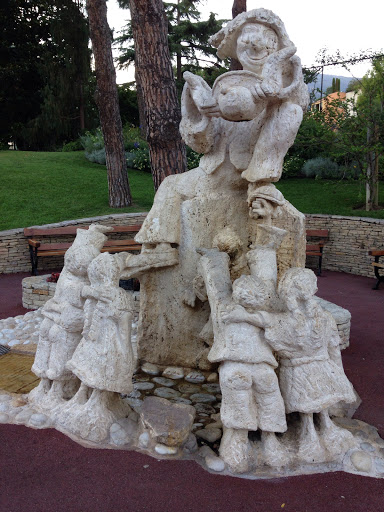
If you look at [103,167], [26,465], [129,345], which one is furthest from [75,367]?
[103,167]

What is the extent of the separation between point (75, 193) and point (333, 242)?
26.1ft

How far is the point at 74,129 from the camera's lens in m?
23.2

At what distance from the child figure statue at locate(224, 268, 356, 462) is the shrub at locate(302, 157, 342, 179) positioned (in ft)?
44.7

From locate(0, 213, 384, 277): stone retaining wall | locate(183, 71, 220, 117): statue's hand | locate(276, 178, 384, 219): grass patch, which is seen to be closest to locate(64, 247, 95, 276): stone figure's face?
locate(183, 71, 220, 117): statue's hand

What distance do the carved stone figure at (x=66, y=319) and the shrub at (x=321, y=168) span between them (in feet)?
44.4

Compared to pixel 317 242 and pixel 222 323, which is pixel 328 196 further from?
pixel 222 323

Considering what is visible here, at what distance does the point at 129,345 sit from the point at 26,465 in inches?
36.8

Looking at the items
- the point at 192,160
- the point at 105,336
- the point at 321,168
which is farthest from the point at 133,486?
the point at 192,160

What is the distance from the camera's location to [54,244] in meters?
9.83

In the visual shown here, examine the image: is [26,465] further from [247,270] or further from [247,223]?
[247,223]

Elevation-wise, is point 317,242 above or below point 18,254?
below

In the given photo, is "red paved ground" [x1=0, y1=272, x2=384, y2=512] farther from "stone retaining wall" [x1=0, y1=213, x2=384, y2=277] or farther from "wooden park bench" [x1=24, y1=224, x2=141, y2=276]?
"stone retaining wall" [x1=0, y1=213, x2=384, y2=277]

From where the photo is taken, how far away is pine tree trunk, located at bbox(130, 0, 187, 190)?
A: 7.50 m

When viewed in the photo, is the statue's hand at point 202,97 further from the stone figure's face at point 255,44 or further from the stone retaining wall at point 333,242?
the stone retaining wall at point 333,242
